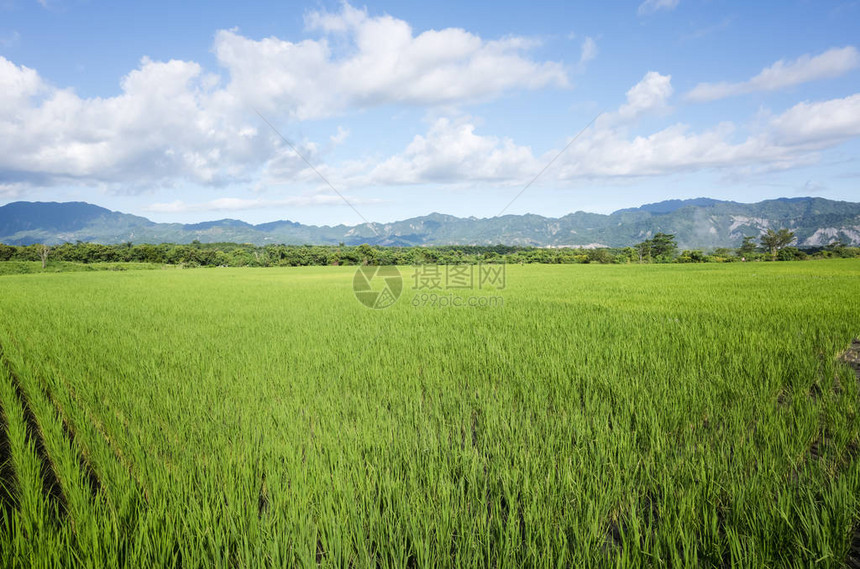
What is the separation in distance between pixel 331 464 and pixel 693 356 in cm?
396

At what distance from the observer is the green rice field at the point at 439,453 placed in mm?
1469

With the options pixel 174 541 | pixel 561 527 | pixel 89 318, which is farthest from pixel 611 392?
pixel 89 318

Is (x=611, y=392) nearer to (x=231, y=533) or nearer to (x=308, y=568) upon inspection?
(x=308, y=568)

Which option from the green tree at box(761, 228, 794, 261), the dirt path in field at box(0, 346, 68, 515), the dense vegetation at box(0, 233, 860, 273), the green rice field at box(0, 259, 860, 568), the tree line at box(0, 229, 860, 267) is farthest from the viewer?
the green tree at box(761, 228, 794, 261)

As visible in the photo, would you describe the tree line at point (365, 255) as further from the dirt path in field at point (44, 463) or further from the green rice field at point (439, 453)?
the dirt path in field at point (44, 463)

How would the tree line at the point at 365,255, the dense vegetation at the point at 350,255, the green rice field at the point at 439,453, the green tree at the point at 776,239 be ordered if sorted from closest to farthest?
the green rice field at the point at 439,453 → the dense vegetation at the point at 350,255 → the tree line at the point at 365,255 → the green tree at the point at 776,239

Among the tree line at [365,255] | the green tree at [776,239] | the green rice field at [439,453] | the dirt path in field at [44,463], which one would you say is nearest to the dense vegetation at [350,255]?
the tree line at [365,255]

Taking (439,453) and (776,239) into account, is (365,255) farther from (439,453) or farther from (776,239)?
(776,239)

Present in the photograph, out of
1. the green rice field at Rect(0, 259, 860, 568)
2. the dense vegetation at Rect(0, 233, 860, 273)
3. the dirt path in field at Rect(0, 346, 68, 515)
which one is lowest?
the dirt path in field at Rect(0, 346, 68, 515)

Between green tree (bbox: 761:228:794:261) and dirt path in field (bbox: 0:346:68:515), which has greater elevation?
green tree (bbox: 761:228:794:261)

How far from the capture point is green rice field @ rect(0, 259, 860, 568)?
147cm

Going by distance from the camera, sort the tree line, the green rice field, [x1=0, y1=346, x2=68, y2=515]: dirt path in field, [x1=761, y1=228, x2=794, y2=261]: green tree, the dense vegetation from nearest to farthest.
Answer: the green rice field, [x1=0, y1=346, x2=68, y2=515]: dirt path in field, the dense vegetation, the tree line, [x1=761, y1=228, x2=794, y2=261]: green tree

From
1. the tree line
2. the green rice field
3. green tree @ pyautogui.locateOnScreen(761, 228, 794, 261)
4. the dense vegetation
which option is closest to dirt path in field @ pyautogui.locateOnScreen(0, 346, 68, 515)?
the green rice field

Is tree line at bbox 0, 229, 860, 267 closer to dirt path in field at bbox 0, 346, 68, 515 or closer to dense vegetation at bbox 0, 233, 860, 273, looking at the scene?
dense vegetation at bbox 0, 233, 860, 273
